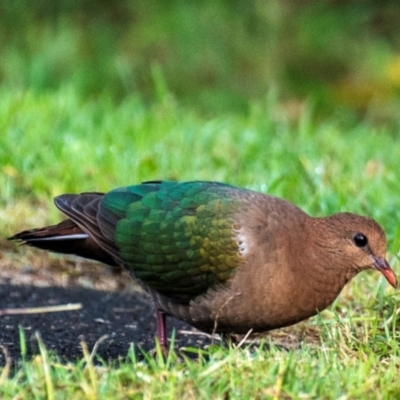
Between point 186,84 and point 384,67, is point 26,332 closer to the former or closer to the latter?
point 186,84

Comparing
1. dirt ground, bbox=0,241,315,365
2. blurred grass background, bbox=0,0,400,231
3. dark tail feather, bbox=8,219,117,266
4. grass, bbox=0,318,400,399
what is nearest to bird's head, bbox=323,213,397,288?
dirt ground, bbox=0,241,315,365

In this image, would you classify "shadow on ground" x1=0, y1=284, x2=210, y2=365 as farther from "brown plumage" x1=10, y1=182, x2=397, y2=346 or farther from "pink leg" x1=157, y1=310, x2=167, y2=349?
"brown plumage" x1=10, y1=182, x2=397, y2=346

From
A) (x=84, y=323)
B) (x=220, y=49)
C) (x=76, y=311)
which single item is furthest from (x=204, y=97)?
→ (x=84, y=323)

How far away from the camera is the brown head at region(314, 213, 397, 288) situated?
15.1 ft

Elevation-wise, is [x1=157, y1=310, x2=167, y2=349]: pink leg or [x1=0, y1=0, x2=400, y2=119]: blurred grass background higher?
[x1=0, y1=0, x2=400, y2=119]: blurred grass background

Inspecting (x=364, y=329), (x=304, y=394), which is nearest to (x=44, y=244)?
(x=364, y=329)

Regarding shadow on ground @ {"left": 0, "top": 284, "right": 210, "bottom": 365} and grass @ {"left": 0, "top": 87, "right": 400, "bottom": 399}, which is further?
shadow on ground @ {"left": 0, "top": 284, "right": 210, "bottom": 365}

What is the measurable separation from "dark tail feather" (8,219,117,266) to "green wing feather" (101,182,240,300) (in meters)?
0.19

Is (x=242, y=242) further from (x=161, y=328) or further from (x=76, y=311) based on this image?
(x=76, y=311)

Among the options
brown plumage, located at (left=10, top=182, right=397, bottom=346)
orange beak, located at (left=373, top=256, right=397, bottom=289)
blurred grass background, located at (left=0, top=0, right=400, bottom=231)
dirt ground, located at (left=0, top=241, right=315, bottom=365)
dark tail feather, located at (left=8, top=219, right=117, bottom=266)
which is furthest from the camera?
blurred grass background, located at (left=0, top=0, right=400, bottom=231)

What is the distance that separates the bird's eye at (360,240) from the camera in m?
4.61

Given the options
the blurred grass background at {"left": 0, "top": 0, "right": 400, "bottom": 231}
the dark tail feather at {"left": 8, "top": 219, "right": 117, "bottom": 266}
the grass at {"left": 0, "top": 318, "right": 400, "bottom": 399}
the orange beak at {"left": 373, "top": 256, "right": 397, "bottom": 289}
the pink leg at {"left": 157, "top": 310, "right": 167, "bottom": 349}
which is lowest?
the grass at {"left": 0, "top": 318, "right": 400, "bottom": 399}

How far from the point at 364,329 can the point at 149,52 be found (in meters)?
7.70

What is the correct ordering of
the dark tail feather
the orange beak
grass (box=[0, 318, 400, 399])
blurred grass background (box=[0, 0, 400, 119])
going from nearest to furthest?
grass (box=[0, 318, 400, 399])
the orange beak
the dark tail feather
blurred grass background (box=[0, 0, 400, 119])
